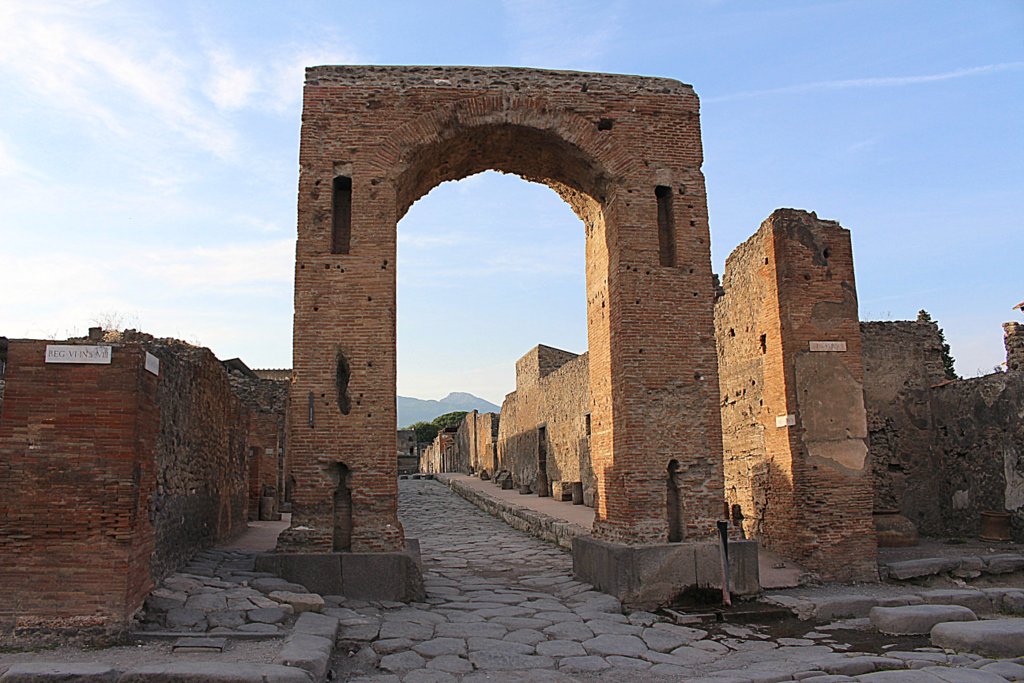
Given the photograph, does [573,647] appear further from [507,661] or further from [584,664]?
[507,661]

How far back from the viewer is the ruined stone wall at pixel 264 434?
15305mm

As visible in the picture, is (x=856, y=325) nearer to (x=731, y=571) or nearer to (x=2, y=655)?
(x=731, y=571)

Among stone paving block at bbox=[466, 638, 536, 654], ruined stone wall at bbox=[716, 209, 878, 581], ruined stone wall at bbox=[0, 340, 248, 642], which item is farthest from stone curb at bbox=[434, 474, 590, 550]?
ruined stone wall at bbox=[0, 340, 248, 642]

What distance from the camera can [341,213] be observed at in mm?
9680

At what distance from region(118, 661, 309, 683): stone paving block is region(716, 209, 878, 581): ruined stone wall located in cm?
680

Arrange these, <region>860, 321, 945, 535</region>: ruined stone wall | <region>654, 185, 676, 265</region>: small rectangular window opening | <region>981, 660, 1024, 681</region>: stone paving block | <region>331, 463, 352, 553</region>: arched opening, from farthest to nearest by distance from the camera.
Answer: <region>860, 321, 945, 535</region>: ruined stone wall, <region>654, 185, 676, 265</region>: small rectangular window opening, <region>331, 463, 352, 553</region>: arched opening, <region>981, 660, 1024, 681</region>: stone paving block

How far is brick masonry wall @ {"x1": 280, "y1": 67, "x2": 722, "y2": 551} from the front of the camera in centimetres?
899

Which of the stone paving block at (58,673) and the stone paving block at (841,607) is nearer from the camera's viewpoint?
the stone paving block at (58,673)

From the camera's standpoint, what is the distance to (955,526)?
39.9 ft

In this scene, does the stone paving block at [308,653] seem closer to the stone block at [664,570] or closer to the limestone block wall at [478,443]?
the stone block at [664,570]

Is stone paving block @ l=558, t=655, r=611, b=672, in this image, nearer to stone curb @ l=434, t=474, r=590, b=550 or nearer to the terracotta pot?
stone curb @ l=434, t=474, r=590, b=550

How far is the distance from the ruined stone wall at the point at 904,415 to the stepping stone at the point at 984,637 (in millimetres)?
5762

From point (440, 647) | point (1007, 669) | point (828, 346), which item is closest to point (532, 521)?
point (828, 346)

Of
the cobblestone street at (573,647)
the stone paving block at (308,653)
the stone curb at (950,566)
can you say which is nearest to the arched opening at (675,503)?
the cobblestone street at (573,647)
